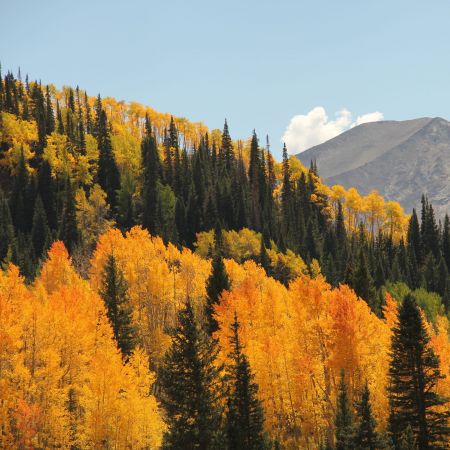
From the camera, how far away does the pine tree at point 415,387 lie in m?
33.0

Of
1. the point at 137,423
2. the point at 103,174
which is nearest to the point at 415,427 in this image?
the point at 137,423

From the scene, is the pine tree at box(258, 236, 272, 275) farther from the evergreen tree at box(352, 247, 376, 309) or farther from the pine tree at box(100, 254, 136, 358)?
the pine tree at box(100, 254, 136, 358)

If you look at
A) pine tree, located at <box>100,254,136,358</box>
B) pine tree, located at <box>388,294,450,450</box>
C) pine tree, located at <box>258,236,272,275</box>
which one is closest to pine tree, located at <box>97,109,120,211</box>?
pine tree, located at <box>258,236,272,275</box>

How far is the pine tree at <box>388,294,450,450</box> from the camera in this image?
33.0m

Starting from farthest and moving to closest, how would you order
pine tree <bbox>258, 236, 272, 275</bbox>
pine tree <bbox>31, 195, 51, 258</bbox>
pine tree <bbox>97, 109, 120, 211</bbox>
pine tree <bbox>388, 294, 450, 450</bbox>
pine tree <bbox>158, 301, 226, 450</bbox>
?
pine tree <bbox>97, 109, 120, 211</bbox> → pine tree <bbox>258, 236, 272, 275</bbox> → pine tree <bbox>31, 195, 51, 258</bbox> → pine tree <bbox>388, 294, 450, 450</bbox> → pine tree <bbox>158, 301, 226, 450</bbox>

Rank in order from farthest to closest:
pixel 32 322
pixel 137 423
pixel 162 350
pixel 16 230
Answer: pixel 16 230
pixel 162 350
pixel 32 322
pixel 137 423

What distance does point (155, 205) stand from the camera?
4232 inches

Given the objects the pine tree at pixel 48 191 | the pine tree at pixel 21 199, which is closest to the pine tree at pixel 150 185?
the pine tree at pixel 48 191

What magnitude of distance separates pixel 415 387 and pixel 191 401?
1441 cm

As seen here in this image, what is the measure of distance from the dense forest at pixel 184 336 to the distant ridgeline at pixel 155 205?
0.51 meters

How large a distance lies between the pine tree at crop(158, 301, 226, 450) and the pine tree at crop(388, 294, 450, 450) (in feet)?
38.1

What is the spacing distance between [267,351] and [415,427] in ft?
47.6

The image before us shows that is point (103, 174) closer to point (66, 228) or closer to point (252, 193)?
point (66, 228)

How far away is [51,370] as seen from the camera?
129 ft
